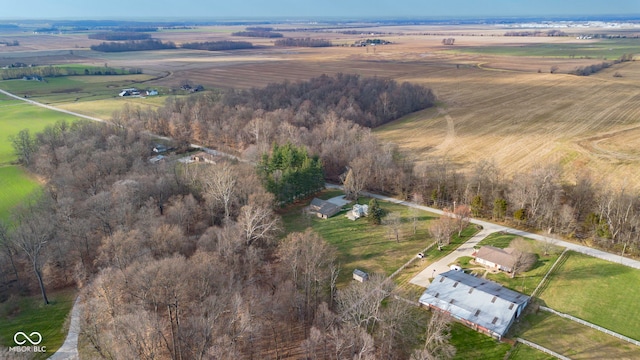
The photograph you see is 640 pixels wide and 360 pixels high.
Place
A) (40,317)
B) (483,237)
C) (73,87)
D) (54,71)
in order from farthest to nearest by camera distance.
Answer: (54,71)
(73,87)
(483,237)
(40,317)

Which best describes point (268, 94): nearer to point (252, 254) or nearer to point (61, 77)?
point (252, 254)

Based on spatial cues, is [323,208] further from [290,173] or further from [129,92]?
[129,92]

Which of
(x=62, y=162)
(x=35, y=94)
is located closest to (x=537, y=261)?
(x=62, y=162)

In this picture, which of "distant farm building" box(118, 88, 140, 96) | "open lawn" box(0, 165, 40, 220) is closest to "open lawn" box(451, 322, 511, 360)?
"open lawn" box(0, 165, 40, 220)

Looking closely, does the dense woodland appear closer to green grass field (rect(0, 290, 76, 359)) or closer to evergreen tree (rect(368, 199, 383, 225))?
green grass field (rect(0, 290, 76, 359))

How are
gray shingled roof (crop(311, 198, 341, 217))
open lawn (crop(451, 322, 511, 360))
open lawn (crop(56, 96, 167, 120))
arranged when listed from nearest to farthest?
open lawn (crop(451, 322, 511, 360)) → gray shingled roof (crop(311, 198, 341, 217)) → open lawn (crop(56, 96, 167, 120))

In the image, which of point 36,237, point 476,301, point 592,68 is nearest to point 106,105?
point 36,237
